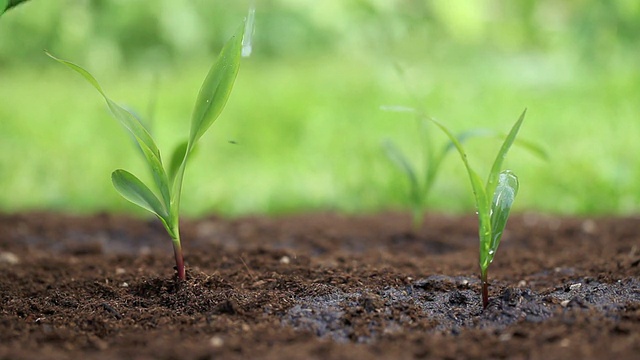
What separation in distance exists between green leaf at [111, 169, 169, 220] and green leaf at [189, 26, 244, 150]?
0.14 meters

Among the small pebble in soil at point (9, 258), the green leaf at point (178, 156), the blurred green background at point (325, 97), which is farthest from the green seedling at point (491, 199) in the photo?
the small pebble in soil at point (9, 258)

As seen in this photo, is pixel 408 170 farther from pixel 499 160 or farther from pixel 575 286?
pixel 499 160

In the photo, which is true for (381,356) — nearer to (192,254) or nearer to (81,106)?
(192,254)

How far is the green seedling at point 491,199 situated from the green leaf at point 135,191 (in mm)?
597

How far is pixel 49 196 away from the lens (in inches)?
142

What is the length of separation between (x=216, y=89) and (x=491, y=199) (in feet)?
1.99

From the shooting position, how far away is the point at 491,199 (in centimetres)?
147

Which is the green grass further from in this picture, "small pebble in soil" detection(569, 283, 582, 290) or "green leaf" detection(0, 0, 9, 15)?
"green leaf" detection(0, 0, 9, 15)

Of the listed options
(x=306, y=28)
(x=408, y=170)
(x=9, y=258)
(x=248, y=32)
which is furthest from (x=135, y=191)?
(x=306, y=28)

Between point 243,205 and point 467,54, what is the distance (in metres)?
4.09

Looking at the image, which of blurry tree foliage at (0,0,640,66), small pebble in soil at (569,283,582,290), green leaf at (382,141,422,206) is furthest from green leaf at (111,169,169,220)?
blurry tree foliage at (0,0,640,66)

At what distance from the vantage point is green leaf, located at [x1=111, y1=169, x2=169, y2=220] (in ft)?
5.04

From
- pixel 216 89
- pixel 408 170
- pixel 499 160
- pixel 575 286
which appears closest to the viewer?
pixel 499 160

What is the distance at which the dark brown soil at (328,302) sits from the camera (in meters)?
1.25
